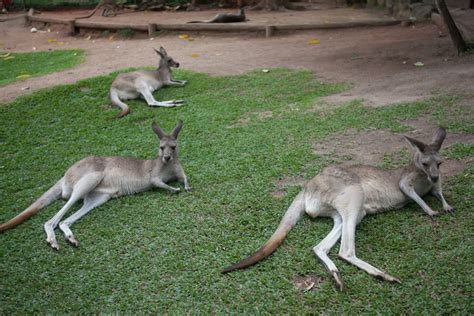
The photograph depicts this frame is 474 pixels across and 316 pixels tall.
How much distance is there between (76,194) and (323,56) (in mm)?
5867

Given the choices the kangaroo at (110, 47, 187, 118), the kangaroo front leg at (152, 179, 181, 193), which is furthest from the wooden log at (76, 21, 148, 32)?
the kangaroo front leg at (152, 179, 181, 193)

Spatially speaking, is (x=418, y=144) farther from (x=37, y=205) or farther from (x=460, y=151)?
(x=37, y=205)

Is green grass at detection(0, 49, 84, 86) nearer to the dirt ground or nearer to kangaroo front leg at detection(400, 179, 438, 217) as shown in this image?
the dirt ground

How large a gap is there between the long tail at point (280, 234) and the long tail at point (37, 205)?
1.85 m

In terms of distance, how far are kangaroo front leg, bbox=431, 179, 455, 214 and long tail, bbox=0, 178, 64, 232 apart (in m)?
3.05

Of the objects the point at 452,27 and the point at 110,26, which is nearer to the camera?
the point at 452,27

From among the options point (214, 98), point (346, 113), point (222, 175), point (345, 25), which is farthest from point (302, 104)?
point (345, 25)

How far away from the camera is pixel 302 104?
6.41 metres

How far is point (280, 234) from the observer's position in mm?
3467

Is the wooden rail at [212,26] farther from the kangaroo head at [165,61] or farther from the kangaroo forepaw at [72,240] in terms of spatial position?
the kangaroo forepaw at [72,240]

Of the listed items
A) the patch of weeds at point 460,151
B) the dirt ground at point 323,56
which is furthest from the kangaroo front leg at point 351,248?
the dirt ground at point 323,56

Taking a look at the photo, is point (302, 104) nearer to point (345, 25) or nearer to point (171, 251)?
point (171, 251)

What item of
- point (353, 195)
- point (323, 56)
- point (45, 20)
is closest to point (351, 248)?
point (353, 195)

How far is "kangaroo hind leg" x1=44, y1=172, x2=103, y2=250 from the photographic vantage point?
3.84 metres
